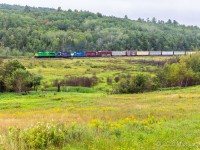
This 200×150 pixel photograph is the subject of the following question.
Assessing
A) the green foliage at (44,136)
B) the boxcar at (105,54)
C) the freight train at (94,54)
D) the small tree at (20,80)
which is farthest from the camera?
the boxcar at (105,54)

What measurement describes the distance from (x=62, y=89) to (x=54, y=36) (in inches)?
5146

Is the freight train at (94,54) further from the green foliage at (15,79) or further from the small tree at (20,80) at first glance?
the small tree at (20,80)

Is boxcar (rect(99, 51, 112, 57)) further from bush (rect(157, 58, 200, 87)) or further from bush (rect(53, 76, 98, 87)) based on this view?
bush (rect(157, 58, 200, 87))

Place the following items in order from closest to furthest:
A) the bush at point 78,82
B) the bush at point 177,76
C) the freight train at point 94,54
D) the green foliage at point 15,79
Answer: the green foliage at point 15,79 → the bush at point 177,76 → the bush at point 78,82 → the freight train at point 94,54

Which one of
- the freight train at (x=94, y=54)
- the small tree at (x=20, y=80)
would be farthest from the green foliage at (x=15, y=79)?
the freight train at (x=94, y=54)

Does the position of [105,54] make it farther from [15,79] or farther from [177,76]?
[15,79]

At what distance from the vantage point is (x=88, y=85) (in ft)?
266

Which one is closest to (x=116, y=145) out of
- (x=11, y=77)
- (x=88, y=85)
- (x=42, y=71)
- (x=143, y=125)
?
(x=143, y=125)

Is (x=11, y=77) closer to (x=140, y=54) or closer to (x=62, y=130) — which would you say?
(x=62, y=130)

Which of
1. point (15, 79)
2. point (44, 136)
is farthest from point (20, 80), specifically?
point (44, 136)

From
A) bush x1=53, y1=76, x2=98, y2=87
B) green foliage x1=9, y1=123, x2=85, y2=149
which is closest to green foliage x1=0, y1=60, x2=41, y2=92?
bush x1=53, y1=76, x2=98, y2=87

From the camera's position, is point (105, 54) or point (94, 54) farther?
point (105, 54)

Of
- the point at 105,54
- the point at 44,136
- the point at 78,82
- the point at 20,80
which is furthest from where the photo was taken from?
the point at 105,54

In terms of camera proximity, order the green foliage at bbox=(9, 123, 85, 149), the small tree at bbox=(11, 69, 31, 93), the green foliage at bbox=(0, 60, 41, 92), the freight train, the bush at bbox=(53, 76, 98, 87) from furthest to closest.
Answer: the freight train
the bush at bbox=(53, 76, 98, 87)
the green foliage at bbox=(0, 60, 41, 92)
the small tree at bbox=(11, 69, 31, 93)
the green foliage at bbox=(9, 123, 85, 149)
